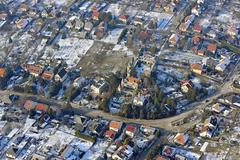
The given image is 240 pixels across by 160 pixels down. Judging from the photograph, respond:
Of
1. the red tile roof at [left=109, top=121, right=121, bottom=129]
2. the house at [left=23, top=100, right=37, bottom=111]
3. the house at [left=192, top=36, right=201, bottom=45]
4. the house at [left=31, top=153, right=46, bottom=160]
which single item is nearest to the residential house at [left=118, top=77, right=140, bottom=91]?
the red tile roof at [left=109, top=121, right=121, bottom=129]

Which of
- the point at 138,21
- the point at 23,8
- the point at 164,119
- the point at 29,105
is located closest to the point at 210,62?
the point at 164,119

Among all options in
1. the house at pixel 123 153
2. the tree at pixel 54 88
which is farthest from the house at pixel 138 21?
the house at pixel 123 153

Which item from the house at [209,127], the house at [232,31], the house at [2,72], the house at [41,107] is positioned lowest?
the house at [232,31]

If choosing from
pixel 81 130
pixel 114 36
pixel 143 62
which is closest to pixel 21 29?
pixel 114 36

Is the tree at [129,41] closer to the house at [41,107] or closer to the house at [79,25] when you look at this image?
the house at [79,25]

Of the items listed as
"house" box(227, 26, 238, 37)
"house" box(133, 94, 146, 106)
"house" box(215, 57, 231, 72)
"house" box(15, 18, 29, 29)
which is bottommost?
"house" box(227, 26, 238, 37)

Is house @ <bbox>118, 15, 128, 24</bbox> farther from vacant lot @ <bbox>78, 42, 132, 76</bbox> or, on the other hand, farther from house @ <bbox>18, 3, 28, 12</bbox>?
house @ <bbox>18, 3, 28, 12</bbox>

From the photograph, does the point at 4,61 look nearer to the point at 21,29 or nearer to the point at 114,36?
the point at 21,29
